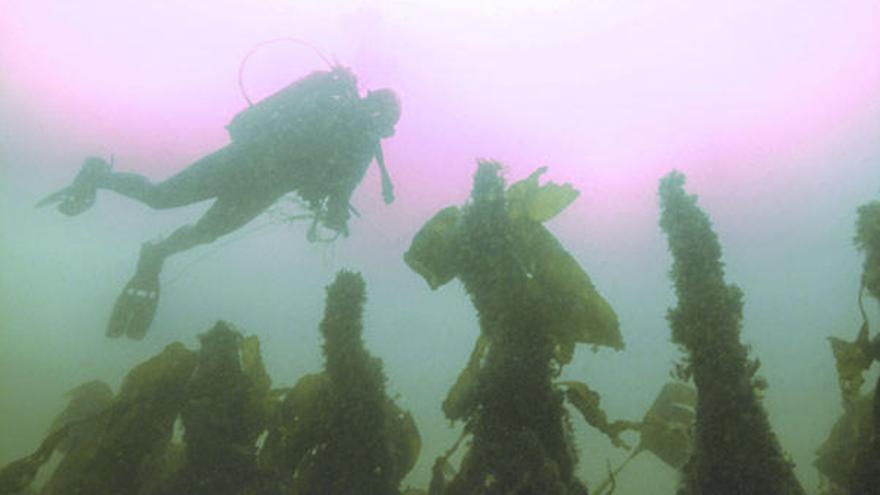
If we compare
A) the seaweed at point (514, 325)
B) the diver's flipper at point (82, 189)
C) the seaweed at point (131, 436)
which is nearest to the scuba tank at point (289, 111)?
the diver's flipper at point (82, 189)

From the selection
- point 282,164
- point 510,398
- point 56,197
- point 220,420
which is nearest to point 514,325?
point 510,398

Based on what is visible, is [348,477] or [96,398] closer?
[348,477]

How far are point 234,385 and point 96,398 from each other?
2.96 metres

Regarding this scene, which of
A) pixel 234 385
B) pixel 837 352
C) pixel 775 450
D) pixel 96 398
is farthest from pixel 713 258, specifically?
pixel 96 398

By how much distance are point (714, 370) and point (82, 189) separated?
8688mm

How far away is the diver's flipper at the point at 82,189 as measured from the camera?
321 inches

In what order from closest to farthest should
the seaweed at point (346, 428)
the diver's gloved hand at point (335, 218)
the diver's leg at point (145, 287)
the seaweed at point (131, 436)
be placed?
the seaweed at point (346, 428), the seaweed at point (131, 436), the diver's gloved hand at point (335, 218), the diver's leg at point (145, 287)

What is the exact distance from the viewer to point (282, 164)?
7.78m

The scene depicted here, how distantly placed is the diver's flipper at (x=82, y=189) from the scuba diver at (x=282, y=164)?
0.01 meters

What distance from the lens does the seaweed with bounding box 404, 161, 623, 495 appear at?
302cm

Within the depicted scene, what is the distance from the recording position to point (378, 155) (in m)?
8.42

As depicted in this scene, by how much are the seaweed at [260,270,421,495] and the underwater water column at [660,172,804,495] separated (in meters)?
1.73

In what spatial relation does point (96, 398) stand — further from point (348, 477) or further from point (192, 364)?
point (348, 477)

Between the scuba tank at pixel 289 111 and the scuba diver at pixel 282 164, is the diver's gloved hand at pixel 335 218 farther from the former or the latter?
the scuba tank at pixel 289 111
